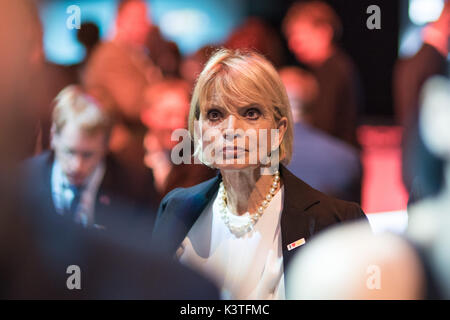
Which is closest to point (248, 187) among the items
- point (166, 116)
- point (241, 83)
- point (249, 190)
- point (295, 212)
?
point (249, 190)

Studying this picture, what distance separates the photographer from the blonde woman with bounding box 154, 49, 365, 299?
1.59 m

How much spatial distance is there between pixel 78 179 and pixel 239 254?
2.45 ft

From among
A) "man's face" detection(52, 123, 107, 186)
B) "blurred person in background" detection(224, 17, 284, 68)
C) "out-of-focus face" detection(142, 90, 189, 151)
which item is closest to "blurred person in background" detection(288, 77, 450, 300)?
"blurred person in background" detection(224, 17, 284, 68)

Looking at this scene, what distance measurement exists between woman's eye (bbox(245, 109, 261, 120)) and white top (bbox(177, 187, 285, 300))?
213mm

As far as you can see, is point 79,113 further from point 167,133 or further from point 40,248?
point 40,248

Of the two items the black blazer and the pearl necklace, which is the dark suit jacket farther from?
the pearl necklace

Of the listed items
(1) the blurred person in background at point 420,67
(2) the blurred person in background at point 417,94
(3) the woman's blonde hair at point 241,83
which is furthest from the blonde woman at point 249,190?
(1) the blurred person in background at point 420,67

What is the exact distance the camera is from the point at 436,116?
2.31 meters

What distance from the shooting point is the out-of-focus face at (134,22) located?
A: 8.49 feet

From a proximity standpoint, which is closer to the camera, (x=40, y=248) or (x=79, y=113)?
(x=40, y=248)

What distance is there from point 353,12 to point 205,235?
3.51 ft

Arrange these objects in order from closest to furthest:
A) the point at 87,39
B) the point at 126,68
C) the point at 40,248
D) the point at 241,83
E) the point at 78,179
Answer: the point at 241,83, the point at 40,248, the point at 78,179, the point at 87,39, the point at 126,68

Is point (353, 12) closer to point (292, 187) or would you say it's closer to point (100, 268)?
point (292, 187)

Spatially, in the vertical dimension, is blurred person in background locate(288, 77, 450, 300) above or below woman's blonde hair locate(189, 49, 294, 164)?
below
